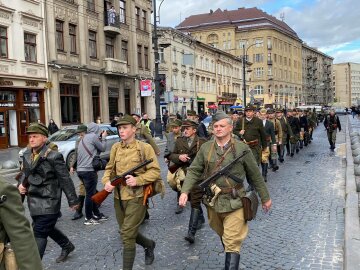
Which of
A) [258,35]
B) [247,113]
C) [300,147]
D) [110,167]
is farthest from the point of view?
[258,35]

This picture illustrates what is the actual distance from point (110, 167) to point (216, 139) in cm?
131

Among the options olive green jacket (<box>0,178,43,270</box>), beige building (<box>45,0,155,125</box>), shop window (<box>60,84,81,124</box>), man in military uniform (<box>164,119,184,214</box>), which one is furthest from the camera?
shop window (<box>60,84,81,124</box>)

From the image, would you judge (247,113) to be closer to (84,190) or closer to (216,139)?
(84,190)

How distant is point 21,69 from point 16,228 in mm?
21724

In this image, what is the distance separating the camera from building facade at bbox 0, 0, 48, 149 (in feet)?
69.6

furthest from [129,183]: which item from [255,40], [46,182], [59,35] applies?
[255,40]

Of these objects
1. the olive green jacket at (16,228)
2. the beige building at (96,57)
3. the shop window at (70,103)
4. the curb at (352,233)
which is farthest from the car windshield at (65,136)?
the olive green jacket at (16,228)

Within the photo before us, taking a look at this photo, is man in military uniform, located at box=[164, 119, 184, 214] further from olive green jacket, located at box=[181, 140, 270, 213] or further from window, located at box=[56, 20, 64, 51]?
window, located at box=[56, 20, 64, 51]

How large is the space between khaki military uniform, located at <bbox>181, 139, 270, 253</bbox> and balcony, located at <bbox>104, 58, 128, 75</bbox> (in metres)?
26.3

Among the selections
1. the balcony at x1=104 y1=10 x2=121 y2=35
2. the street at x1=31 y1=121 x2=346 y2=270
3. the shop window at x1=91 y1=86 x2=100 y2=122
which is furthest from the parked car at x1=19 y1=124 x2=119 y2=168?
the balcony at x1=104 y1=10 x2=121 y2=35

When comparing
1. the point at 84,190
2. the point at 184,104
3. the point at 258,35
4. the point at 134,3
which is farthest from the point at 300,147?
the point at 258,35

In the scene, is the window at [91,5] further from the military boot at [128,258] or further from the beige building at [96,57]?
the military boot at [128,258]

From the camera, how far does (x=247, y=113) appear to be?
946 cm

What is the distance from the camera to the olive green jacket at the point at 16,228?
2230 mm
